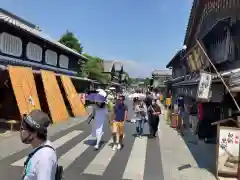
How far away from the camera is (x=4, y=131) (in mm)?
13781

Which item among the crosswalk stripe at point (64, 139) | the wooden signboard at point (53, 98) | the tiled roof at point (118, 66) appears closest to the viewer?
the crosswalk stripe at point (64, 139)

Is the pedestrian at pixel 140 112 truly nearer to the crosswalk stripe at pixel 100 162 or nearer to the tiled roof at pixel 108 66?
the crosswalk stripe at pixel 100 162

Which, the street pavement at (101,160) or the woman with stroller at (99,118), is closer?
the street pavement at (101,160)

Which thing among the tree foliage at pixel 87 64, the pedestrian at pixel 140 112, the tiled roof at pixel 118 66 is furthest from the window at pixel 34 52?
the tiled roof at pixel 118 66

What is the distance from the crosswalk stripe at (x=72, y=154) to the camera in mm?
9058

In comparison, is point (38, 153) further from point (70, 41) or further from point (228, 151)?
point (70, 41)

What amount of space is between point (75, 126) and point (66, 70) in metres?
9.12

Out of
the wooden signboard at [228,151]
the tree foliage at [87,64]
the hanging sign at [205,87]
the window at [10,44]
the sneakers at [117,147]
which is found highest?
the tree foliage at [87,64]

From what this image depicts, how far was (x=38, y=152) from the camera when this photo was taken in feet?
8.86

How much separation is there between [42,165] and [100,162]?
22.5ft

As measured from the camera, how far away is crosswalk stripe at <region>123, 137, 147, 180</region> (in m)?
8.12

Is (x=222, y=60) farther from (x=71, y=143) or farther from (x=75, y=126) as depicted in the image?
(x=75, y=126)

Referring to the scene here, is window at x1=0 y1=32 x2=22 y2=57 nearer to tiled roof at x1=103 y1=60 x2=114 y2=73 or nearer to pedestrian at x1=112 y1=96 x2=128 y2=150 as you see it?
pedestrian at x1=112 y1=96 x2=128 y2=150

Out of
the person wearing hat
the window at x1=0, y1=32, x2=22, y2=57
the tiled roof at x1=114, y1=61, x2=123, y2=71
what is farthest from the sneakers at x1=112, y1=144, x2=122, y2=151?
the tiled roof at x1=114, y1=61, x2=123, y2=71
